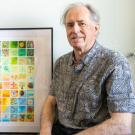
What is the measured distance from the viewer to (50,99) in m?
1.63

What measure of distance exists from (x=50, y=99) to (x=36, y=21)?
1.67 feet

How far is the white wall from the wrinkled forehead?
287mm

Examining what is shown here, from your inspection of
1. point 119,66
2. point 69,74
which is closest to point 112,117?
point 119,66

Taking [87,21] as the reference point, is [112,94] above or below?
below

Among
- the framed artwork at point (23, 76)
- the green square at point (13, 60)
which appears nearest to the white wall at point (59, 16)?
the framed artwork at point (23, 76)

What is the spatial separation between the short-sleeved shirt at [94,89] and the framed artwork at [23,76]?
0.61 feet

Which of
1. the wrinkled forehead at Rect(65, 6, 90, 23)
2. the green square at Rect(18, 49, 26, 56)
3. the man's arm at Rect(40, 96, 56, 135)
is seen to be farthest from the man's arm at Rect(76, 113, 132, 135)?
the green square at Rect(18, 49, 26, 56)

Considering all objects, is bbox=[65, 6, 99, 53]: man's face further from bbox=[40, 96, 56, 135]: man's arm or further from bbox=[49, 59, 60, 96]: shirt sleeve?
bbox=[40, 96, 56, 135]: man's arm

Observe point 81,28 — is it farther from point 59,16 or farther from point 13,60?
point 13,60

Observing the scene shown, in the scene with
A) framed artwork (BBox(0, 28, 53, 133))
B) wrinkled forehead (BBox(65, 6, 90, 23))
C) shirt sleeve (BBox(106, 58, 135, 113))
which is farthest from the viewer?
framed artwork (BBox(0, 28, 53, 133))

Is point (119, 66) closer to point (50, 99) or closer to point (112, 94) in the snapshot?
point (112, 94)

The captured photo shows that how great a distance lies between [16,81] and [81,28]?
0.59 meters

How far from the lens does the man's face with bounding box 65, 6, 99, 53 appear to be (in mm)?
1371

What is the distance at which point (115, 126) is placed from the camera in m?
1.26
